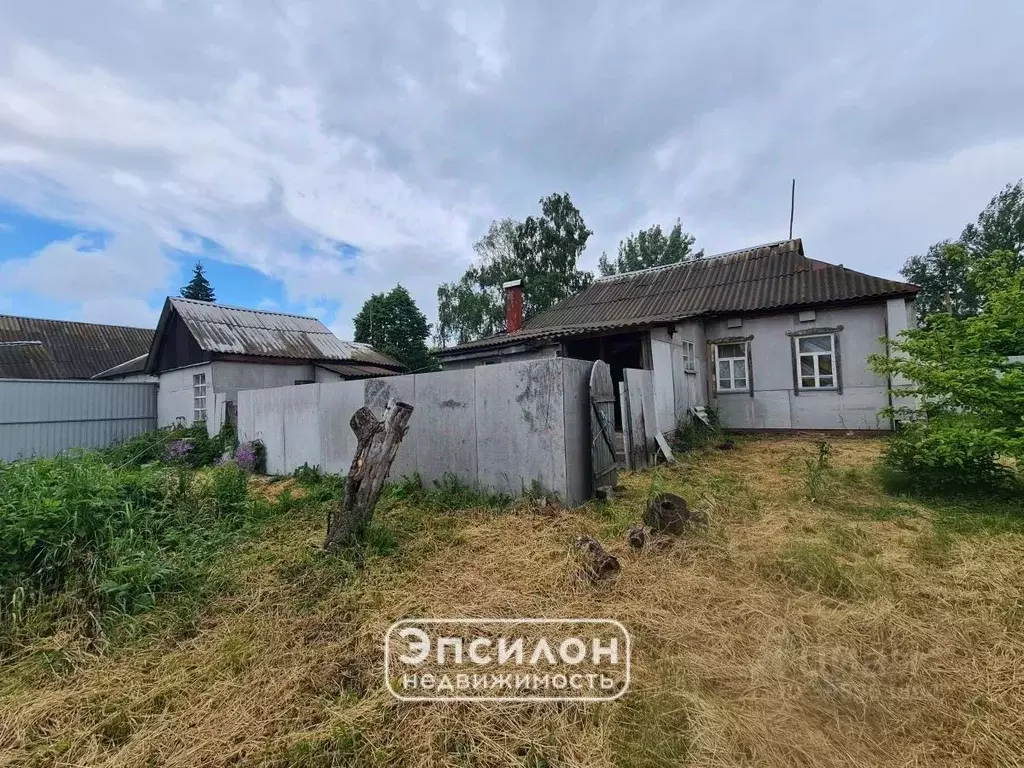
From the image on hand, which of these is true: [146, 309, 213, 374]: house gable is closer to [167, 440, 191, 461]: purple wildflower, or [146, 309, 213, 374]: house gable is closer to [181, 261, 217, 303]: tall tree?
[167, 440, 191, 461]: purple wildflower

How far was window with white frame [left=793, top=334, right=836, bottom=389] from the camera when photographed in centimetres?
1011

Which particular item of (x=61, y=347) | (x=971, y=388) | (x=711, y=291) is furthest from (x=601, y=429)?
(x=61, y=347)

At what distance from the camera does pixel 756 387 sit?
10.9m

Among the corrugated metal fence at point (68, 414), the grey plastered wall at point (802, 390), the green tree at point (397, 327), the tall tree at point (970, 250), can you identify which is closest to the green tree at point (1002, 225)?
the tall tree at point (970, 250)

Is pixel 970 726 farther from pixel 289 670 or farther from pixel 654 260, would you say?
pixel 654 260

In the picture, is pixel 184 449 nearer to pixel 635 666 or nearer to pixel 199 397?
pixel 199 397

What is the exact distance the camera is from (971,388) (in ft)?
14.4

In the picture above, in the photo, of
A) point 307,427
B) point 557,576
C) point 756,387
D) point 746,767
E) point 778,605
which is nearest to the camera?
point 746,767

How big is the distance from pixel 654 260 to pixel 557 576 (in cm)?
2884

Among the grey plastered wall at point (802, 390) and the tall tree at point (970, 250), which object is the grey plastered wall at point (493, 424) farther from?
the tall tree at point (970, 250)

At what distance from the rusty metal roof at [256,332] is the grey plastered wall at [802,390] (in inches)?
460

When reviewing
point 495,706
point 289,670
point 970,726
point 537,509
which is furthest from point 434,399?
point 970,726

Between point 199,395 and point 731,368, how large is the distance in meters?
13.9

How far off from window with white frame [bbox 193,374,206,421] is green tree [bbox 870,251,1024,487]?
1407 centimetres
